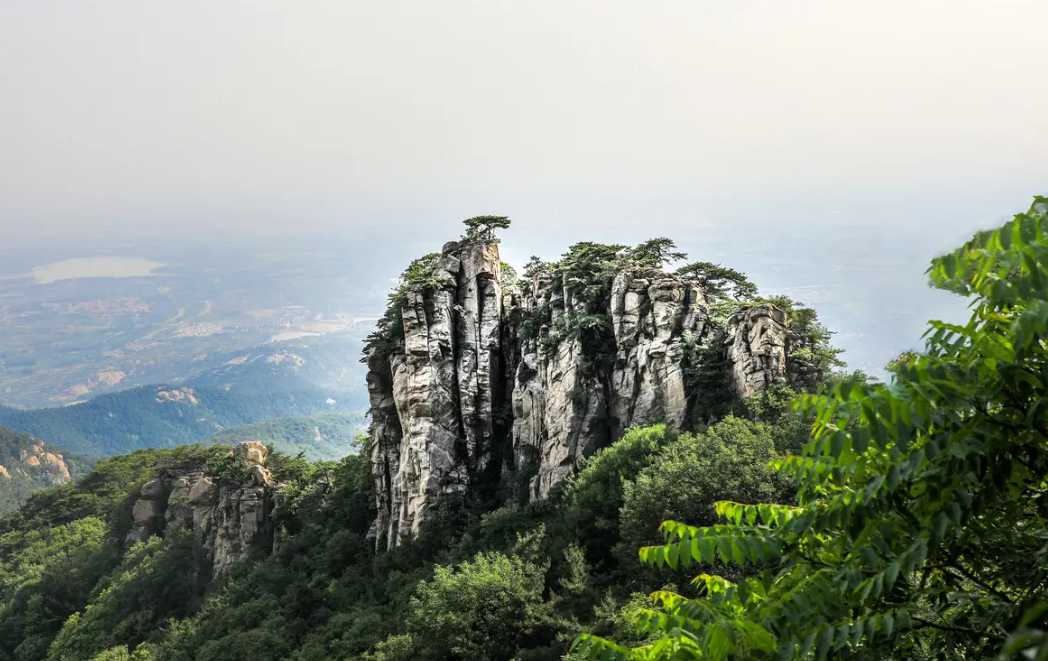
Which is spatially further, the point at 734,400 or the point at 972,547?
the point at 734,400

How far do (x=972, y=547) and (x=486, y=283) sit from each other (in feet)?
124

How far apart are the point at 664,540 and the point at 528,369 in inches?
681

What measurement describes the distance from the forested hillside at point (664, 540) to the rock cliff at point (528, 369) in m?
0.55

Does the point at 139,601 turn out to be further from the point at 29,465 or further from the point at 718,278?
the point at 29,465

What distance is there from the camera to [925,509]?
3111 millimetres

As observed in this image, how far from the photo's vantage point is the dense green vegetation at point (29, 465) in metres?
148

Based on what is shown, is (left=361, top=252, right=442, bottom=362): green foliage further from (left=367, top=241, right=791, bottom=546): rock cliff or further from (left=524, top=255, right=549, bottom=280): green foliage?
(left=524, top=255, right=549, bottom=280): green foliage

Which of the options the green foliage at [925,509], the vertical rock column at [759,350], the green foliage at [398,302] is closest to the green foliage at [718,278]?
the vertical rock column at [759,350]

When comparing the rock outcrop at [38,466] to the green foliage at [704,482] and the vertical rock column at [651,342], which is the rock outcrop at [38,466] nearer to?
the vertical rock column at [651,342]

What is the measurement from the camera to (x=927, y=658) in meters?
3.70

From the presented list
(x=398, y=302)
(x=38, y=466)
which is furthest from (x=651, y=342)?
(x=38, y=466)

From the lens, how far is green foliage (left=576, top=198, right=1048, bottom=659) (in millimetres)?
2834

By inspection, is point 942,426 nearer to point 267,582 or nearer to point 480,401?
point 480,401

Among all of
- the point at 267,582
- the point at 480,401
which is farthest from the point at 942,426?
the point at 267,582
